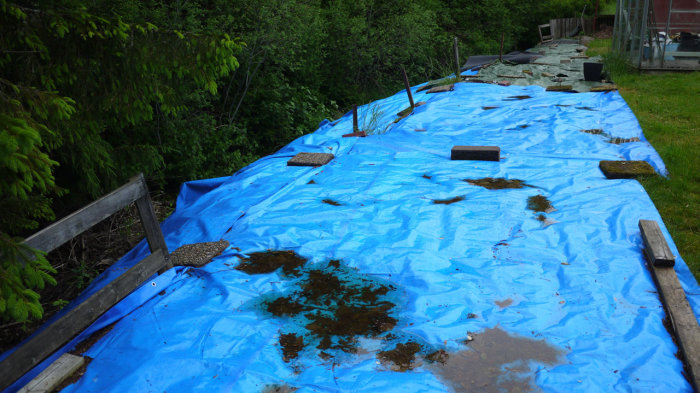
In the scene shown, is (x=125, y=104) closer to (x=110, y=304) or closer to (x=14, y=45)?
(x=14, y=45)

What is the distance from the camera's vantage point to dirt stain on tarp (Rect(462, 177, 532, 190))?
15.5 ft

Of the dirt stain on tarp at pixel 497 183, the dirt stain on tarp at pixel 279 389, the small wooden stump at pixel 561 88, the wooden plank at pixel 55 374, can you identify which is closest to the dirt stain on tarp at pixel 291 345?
the dirt stain on tarp at pixel 279 389

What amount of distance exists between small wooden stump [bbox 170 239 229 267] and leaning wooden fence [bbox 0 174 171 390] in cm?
15

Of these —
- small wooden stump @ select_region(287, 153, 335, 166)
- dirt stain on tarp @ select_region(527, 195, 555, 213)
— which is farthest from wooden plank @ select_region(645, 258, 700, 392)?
small wooden stump @ select_region(287, 153, 335, 166)

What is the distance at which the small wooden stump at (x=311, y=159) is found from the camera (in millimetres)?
5734

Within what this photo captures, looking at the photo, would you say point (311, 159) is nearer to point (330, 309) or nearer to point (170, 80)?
point (170, 80)

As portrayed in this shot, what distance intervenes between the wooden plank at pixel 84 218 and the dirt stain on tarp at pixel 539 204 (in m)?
3.20

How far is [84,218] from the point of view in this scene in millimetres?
2920

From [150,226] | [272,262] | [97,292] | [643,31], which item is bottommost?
[272,262]

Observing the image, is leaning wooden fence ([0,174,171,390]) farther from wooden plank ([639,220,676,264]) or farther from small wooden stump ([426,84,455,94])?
small wooden stump ([426,84,455,94])

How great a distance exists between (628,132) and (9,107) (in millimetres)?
6529

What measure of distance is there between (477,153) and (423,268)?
8.33 feet

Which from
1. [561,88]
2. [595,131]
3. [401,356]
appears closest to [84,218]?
[401,356]

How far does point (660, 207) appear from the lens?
4.25m
